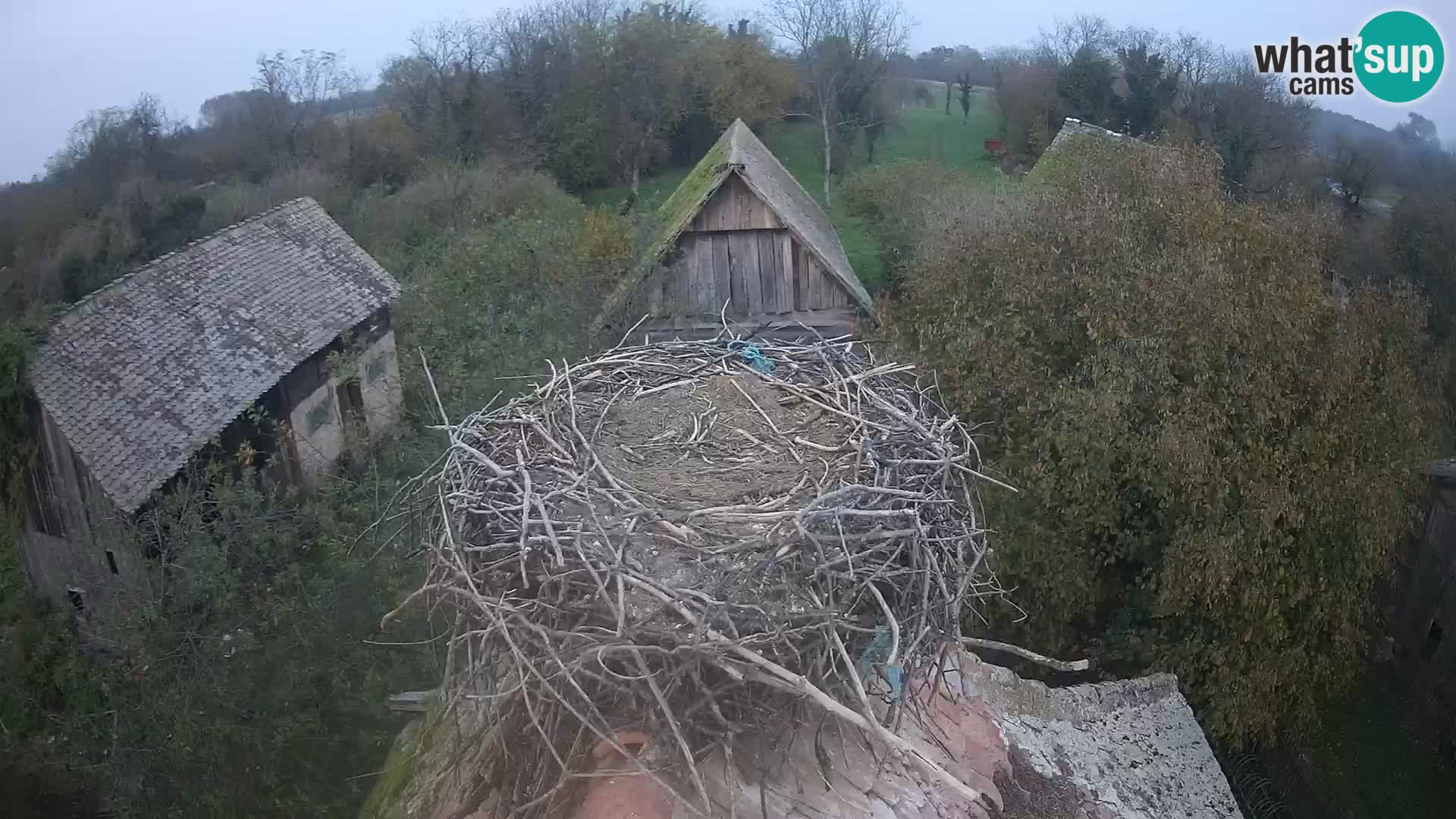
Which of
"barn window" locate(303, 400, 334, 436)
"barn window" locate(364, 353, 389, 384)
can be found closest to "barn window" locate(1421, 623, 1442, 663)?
"barn window" locate(364, 353, 389, 384)

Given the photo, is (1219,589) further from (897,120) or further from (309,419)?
(897,120)

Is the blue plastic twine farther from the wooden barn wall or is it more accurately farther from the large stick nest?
the wooden barn wall

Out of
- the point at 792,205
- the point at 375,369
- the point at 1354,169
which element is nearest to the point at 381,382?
the point at 375,369

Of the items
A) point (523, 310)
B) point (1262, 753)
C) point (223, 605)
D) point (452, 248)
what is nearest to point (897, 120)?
point (452, 248)

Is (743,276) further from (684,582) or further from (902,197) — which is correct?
(684,582)

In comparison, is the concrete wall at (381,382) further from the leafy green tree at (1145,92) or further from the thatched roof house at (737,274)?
the leafy green tree at (1145,92)

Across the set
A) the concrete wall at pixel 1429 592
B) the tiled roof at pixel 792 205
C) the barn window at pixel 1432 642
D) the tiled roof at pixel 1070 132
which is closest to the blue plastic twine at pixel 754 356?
the tiled roof at pixel 792 205
